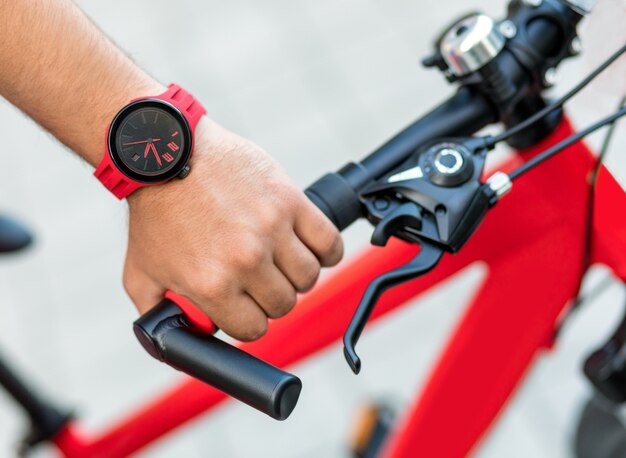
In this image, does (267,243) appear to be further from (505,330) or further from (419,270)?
(505,330)

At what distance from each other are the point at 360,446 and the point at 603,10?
1149 millimetres

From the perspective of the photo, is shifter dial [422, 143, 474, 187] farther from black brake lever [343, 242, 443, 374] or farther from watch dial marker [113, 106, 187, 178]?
watch dial marker [113, 106, 187, 178]

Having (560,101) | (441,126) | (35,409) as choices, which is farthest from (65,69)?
(35,409)

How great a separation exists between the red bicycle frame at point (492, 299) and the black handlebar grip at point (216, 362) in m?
0.26

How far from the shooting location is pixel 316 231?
804mm

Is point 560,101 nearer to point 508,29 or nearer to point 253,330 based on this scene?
point 508,29

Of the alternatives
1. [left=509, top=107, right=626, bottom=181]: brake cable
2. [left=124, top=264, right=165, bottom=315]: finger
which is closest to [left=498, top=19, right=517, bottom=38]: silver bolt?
[left=509, top=107, right=626, bottom=181]: brake cable

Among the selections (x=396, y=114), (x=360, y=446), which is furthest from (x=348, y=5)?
(x=360, y=446)

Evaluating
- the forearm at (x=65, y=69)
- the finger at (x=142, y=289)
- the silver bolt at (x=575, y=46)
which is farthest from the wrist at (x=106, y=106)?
the silver bolt at (x=575, y=46)

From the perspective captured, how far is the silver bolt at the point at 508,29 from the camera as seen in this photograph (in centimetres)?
87

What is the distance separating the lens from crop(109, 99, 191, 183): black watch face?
0.79 meters

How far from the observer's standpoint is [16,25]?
802 millimetres

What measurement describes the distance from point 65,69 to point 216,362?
34 centimetres

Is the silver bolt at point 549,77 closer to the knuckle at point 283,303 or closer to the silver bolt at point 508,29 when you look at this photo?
the silver bolt at point 508,29
